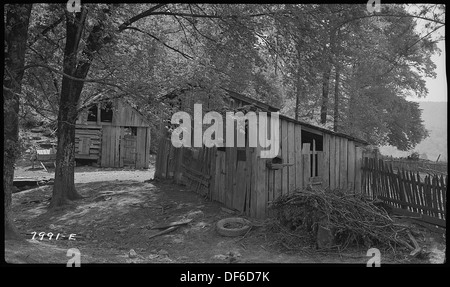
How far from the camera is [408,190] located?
35.9 feet

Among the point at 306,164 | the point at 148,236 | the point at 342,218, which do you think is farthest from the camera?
the point at 306,164

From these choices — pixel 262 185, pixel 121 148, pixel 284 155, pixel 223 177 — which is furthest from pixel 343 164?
pixel 121 148

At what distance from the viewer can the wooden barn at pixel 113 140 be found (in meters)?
27.7

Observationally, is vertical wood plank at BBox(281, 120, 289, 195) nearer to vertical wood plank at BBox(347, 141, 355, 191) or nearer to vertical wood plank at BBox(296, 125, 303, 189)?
vertical wood plank at BBox(296, 125, 303, 189)

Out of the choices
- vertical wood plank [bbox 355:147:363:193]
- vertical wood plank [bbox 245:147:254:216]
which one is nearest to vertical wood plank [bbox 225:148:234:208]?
vertical wood plank [bbox 245:147:254:216]

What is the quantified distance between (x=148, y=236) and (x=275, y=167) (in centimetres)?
382

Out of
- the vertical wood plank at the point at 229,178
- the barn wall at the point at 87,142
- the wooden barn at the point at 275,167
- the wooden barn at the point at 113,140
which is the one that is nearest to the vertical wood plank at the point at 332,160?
→ the wooden barn at the point at 275,167

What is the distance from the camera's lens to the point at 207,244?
9.35m

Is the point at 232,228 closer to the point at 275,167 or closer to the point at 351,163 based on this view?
the point at 275,167

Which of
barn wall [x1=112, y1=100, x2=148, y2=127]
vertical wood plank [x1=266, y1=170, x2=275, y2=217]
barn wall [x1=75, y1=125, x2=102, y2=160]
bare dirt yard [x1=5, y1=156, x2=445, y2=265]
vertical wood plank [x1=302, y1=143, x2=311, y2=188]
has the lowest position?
bare dirt yard [x1=5, y1=156, x2=445, y2=265]

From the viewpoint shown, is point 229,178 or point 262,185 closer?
point 262,185

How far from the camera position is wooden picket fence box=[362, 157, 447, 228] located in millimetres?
9977

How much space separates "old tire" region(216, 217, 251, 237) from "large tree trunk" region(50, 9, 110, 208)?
5.67 meters
